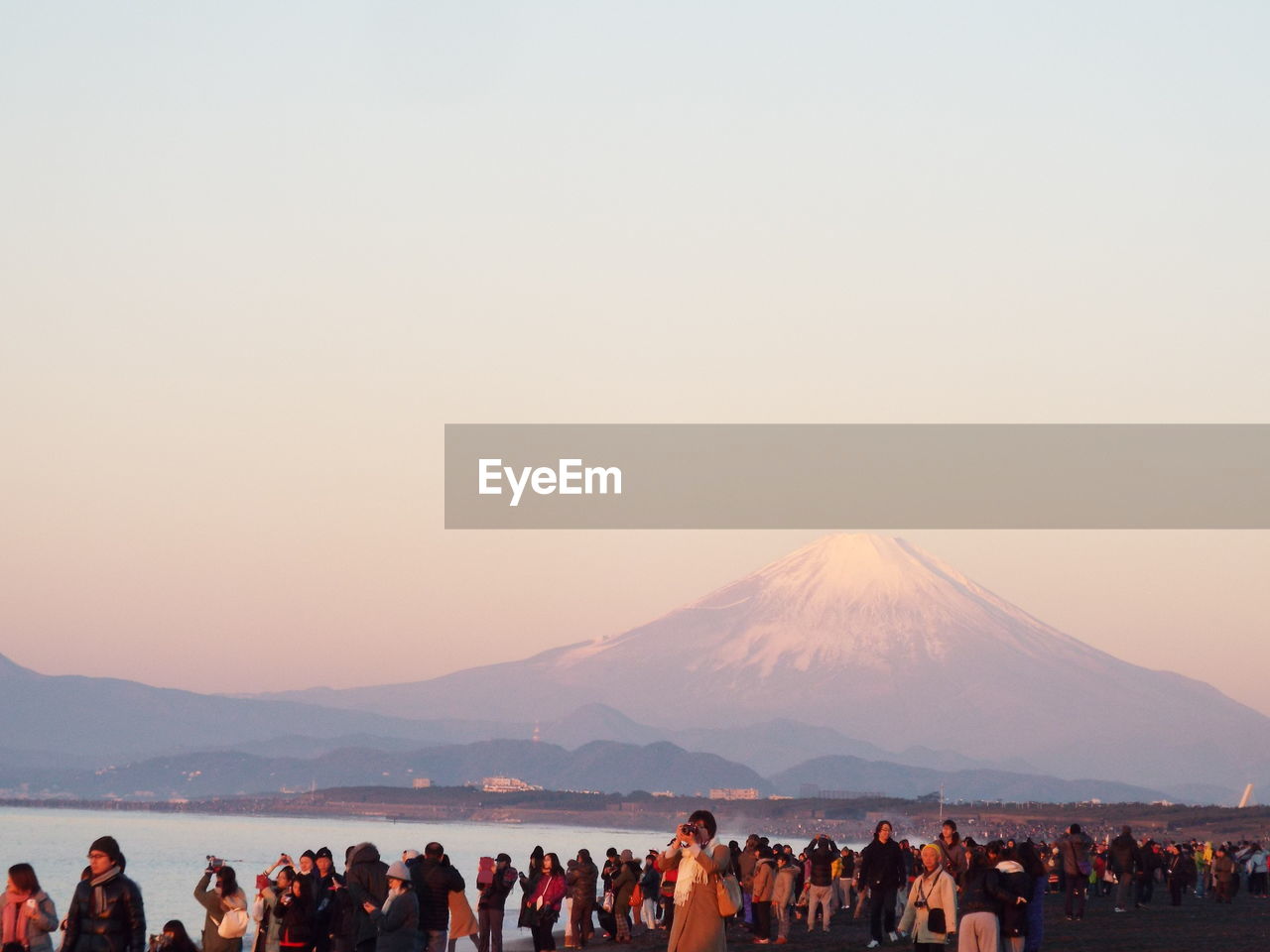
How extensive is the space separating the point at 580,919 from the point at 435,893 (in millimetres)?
7380

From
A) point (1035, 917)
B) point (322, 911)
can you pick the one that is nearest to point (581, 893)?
point (1035, 917)

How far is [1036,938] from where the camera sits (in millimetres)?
18203

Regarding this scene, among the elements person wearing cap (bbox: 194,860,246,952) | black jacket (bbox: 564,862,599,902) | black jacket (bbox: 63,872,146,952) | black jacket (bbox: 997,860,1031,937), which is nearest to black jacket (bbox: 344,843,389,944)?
person wearing cap (bbox: 194,860,246,952)

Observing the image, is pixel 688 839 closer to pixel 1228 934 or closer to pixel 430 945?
pixel 430 945

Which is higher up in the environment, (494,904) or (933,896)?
(933,896)

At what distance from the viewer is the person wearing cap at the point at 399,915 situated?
16.0m

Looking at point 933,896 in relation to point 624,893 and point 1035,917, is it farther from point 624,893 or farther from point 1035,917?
point 624,893

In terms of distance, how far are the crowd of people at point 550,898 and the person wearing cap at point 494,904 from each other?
3 centimetres

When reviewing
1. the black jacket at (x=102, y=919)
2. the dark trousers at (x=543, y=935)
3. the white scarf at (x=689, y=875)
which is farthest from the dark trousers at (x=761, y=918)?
the black jacket at (x=102, y=919)

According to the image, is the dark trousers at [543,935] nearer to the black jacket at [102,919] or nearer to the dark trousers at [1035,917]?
the dark trousers at [1035,917]

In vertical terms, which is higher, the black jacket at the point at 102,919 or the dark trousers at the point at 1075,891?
the black jacket at the point at 102,919

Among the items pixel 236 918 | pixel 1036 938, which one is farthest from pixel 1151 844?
pixel 236 918

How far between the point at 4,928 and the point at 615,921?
14779mm

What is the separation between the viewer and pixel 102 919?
11.6 metres
